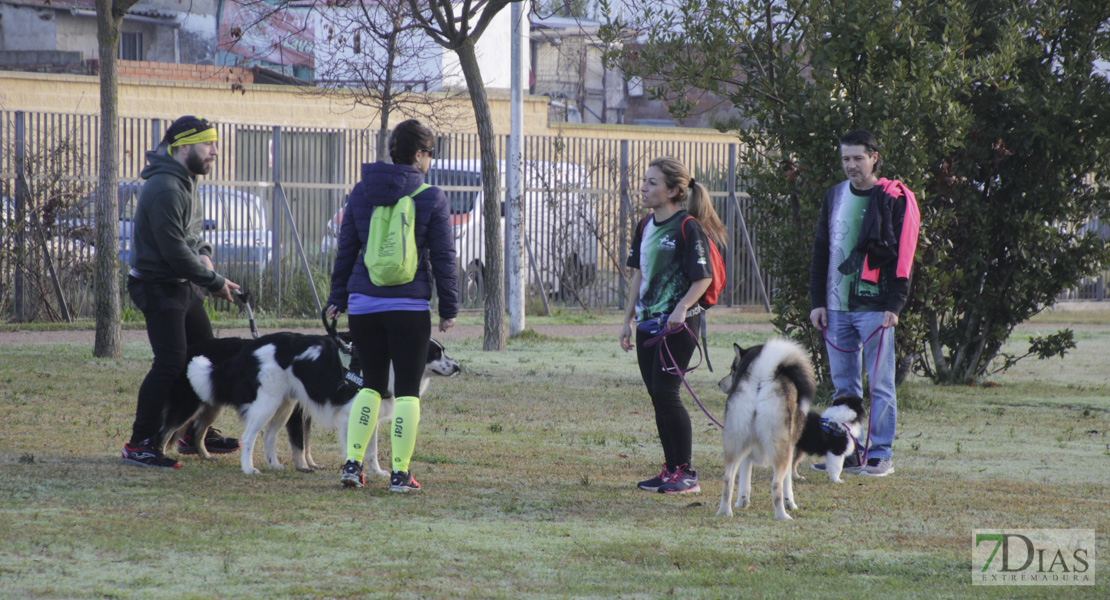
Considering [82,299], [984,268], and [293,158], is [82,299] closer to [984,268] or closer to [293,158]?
[293,158]

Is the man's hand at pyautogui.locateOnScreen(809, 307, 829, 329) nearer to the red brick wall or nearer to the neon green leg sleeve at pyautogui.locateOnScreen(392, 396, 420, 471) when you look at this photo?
the neon green leg sleeve at pyautogui.locateOnScreen(392, 396, 420, 471)

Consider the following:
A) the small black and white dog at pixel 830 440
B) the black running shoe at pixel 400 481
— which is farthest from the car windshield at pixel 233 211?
the small black and white dog at pixel 830 440

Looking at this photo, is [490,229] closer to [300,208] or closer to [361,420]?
[300,208]

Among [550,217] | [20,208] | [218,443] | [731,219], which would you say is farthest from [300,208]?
[218,443]

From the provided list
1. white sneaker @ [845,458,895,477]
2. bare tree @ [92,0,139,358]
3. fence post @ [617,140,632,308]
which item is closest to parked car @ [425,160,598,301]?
fence post @ [617,140,632,308]

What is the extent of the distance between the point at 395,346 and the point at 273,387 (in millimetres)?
1038

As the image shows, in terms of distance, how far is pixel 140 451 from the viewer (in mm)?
6418

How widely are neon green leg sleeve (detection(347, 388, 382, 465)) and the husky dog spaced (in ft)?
6.05

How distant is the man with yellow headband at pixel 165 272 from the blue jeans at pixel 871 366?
3.69 m

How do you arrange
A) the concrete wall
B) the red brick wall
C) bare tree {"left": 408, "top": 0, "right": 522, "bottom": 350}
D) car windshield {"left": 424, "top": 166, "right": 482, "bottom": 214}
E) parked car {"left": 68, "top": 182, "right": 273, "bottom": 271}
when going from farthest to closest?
the concrete wall → the red brick wall → car windshield {"left": 424, "top": 166, "right": 482, "bottom": 214} → parked car {"left": 68, "top": 182, "right": 273, "bottom": 271} → bare tree {"left": 408, "top": 0, "right": 522, "bottom": 350}

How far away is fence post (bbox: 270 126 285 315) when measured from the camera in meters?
17.5

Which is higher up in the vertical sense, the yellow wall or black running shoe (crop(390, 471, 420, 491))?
the yellow wall

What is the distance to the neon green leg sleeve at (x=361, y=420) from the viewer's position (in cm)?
585

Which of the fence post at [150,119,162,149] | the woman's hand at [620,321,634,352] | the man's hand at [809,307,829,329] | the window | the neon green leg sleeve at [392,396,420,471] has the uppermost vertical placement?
the window
